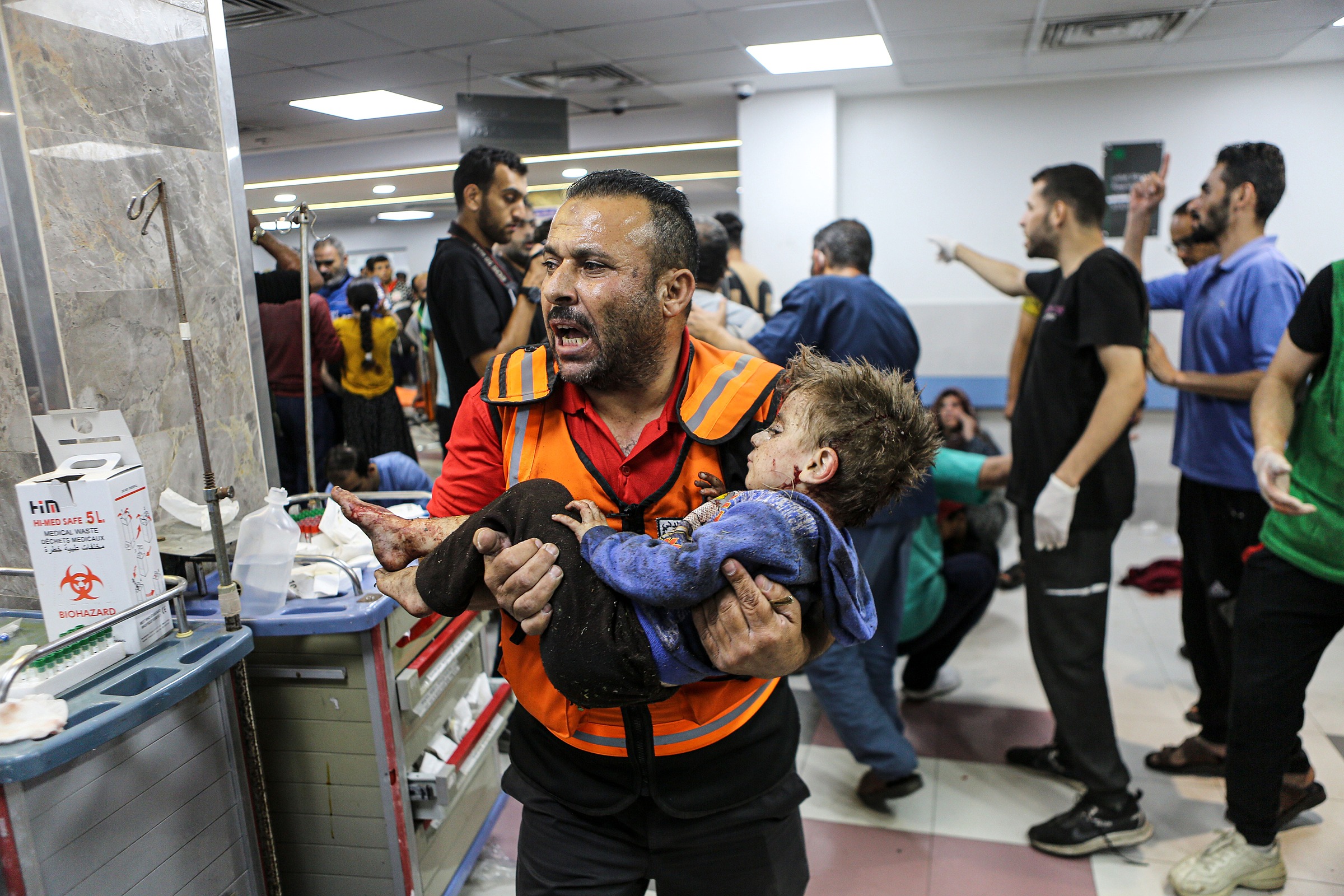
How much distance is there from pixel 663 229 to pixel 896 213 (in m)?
5.25

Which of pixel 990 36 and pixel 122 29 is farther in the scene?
pixel 990 36

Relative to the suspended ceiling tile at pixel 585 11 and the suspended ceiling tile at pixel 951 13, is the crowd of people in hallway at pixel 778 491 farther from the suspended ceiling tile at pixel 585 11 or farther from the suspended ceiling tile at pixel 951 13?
the suspended ceiling tile at pixel 951 13

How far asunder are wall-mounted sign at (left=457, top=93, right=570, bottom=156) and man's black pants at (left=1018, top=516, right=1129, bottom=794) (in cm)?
187

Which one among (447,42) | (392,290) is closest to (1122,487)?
(392,290)

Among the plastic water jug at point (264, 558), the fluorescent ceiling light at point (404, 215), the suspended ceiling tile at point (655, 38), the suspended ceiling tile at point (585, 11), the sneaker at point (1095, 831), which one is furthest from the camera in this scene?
the suspended ceiling tile at point (655, 38)

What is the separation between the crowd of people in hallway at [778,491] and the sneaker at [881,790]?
0.05 feet

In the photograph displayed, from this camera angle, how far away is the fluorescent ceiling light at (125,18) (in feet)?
4.83

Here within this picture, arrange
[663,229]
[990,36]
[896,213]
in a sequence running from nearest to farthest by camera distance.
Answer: [663,229] < [990,36] < [896,213]

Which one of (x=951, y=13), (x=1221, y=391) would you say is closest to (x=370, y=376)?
(x=1221, y=391)

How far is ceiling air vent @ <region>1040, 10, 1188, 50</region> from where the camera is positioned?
389 cm

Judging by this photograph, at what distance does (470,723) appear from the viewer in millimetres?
2209

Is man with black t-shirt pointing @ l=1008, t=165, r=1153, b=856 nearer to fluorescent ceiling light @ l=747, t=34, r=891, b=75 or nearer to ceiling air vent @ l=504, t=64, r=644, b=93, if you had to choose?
ceiling air vent @ l=504, t=64, r=644, b=93

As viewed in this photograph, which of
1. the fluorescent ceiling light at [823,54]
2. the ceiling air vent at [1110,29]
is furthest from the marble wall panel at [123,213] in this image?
the ceiling air vent at [1110,29]

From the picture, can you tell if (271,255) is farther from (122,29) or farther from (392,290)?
(122,29)
